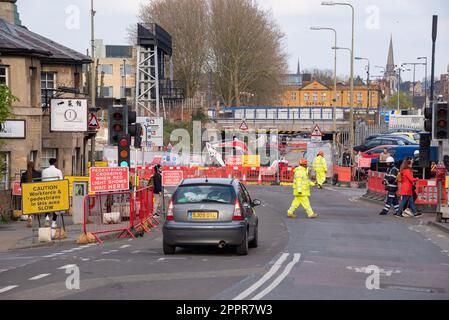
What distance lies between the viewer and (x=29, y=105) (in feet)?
107

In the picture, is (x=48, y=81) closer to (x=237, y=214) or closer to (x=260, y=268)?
(x=237, y=214)

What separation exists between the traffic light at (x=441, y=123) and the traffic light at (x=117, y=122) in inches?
330

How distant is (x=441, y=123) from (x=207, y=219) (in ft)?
34.4

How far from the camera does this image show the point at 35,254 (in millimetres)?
18359

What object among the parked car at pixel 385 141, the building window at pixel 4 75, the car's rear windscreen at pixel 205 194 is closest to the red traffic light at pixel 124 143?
the car's rear windscreen at pixel 205 194

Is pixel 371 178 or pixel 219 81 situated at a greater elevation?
pixel 219 81

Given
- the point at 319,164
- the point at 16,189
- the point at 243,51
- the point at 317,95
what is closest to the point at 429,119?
the point at 16,189

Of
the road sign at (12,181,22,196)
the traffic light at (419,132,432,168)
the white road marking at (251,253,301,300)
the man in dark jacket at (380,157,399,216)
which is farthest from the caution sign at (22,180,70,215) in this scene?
the man in dark jacket at (380,157,399,216)

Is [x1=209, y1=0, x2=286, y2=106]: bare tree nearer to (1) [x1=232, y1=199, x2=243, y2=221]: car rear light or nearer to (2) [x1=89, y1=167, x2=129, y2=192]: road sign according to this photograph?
(2) [x1=89, y1=167, x2=129, y2=192]: road sign

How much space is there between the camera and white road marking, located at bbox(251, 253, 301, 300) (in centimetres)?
1192

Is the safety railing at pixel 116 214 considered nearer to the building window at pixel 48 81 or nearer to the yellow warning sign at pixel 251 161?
the building window at pixel 48 81

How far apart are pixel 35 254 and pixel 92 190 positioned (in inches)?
204
